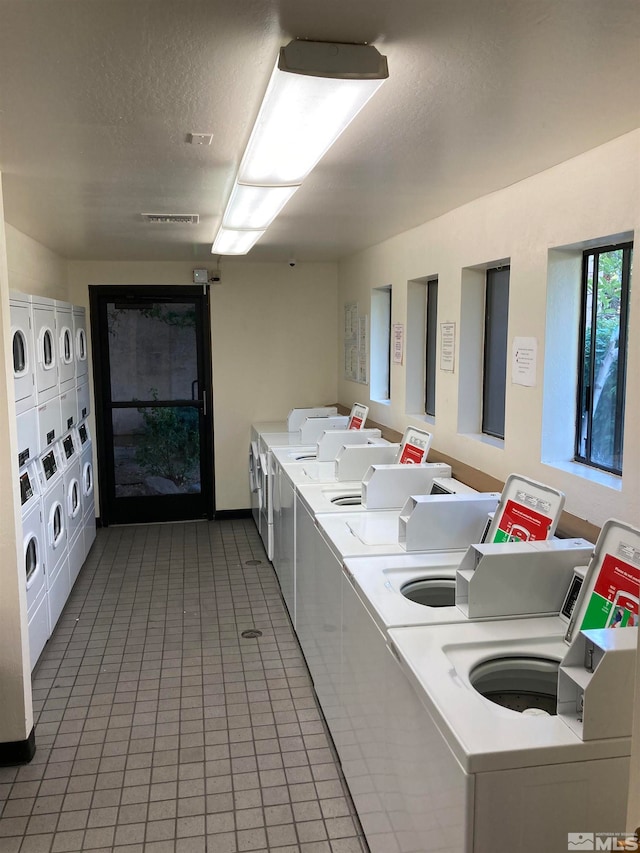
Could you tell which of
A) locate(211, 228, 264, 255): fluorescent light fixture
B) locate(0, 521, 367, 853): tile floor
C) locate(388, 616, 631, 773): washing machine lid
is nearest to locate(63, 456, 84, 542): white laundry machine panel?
locate(0, 521, 367, 853): tile floor

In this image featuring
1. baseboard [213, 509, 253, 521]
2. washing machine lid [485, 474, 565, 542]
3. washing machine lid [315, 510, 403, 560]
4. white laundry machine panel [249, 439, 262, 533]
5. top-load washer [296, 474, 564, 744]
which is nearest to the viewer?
washing machine lid [485, 474, 565, 542]

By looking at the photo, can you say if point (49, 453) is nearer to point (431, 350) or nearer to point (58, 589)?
point (58, 589)

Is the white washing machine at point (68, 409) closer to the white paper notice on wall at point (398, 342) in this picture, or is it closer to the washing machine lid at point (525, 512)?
the white paper notice on wall at point (398, 342)

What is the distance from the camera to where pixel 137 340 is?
655 cm

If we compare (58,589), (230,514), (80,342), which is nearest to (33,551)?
(58,589)

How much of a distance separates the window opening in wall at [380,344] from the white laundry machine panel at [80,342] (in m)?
2.30

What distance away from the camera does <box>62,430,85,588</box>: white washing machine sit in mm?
4729

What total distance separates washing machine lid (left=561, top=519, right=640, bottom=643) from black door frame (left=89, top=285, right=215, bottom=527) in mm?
5002

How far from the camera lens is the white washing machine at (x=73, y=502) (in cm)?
473

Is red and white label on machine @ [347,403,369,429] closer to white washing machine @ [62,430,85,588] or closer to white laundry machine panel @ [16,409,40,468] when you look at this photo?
white washing machine @ [62,430,85,588]

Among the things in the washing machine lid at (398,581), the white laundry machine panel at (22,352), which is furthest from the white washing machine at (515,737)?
the white laundry machine panel at (22,352)

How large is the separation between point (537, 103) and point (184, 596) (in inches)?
151

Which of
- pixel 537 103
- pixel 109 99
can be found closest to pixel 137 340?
pixel 109 99

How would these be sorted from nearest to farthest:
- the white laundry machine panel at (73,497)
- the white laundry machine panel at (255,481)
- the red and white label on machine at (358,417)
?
the white laundry machine panel at (73,497) → the red and white label on machine at (358,417) → the white laundry machine panel at (255,481)
